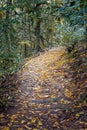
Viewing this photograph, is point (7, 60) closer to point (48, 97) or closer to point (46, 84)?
point (48, 97)

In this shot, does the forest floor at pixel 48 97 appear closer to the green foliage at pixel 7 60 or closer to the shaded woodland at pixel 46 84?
the shaded woodland at pixel 46 84

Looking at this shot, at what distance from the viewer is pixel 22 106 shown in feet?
24.5

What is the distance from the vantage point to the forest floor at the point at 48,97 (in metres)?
6.29

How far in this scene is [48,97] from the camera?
8203 millimetres

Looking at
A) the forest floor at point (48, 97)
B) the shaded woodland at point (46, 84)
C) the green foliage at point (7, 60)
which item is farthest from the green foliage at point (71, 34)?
the green foliage at point (7, 60)

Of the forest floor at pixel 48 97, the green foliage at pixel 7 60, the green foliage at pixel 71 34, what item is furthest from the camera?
the green foliage at pixel 71 34

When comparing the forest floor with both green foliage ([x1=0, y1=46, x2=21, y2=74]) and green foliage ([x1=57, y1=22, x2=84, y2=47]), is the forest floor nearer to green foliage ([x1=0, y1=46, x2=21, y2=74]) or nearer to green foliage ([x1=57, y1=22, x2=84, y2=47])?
green foliage ([x1=57, y1=22, x2=84, y2=47])

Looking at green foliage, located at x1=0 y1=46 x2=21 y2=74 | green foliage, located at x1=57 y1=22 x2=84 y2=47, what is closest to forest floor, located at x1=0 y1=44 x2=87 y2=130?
green foliage, located at x1=57 y1=22 x2=84 y2=47

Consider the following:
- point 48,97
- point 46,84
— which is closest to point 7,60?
point 48,97

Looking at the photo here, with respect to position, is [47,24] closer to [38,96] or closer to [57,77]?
[57,77]

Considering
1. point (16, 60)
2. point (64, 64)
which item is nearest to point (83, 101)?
point (16, 60)

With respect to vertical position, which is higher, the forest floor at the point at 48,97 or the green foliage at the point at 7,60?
the green foliage at the point at 7,60

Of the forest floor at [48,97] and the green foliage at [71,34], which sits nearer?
the forest floor at [48,97]

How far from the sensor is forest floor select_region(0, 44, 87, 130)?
6.29 meters
